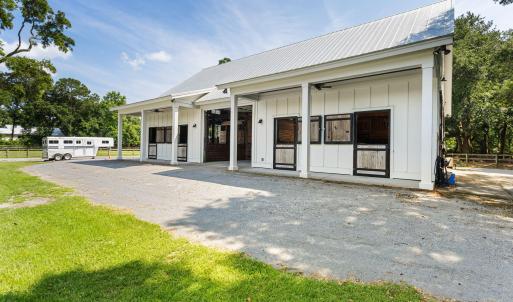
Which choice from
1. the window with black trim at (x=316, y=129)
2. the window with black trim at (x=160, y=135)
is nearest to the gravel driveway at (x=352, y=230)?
the window with black trim at (x=316, y=129)

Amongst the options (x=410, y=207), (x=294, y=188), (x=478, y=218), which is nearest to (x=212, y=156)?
(x=294, y=188)

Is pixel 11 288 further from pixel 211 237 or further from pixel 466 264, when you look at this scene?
pixel 466 264

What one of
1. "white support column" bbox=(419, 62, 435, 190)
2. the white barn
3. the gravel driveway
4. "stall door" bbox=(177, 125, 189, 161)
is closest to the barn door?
the white barn

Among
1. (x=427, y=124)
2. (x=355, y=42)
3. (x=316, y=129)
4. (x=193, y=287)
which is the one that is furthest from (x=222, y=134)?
(x=193, y=287)

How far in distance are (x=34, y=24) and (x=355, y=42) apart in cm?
1685

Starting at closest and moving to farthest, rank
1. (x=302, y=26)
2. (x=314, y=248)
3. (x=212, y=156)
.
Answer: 1. (x=314, y=248)
2. (x=212, y=156)
3. (x=302, y=26)

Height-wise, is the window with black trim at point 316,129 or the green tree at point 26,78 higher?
the green tree at point 26,78

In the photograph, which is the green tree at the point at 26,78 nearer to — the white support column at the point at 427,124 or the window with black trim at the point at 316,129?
the window with black trim at the point at 316,129

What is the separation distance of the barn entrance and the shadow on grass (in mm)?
11715

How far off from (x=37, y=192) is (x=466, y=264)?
8141 mm

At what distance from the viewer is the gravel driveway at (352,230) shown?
247cm

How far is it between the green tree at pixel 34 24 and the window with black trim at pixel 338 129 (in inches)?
632

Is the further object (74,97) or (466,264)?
(74,97)

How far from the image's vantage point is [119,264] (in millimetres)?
2580
